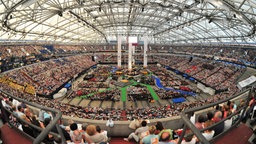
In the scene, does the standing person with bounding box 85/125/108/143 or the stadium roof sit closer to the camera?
the standing person with bounding box 85/125/108/143

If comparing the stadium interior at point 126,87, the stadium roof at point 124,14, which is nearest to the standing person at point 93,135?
the stadium interior at point 126,87

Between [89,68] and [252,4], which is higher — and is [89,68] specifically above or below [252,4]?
below

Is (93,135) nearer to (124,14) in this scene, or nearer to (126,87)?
(126,87)

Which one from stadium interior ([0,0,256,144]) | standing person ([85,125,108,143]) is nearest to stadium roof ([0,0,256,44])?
stadium interior ([0,0,256,144])

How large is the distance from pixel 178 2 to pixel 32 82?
24458mm

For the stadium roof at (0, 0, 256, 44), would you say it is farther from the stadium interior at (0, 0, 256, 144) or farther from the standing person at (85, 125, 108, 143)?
the standing person at (85, 125, 108, 143)

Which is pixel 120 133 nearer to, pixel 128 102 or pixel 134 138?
pixel 134 138

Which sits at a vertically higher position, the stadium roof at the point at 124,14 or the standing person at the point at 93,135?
the stadium roof at the point at 124,14

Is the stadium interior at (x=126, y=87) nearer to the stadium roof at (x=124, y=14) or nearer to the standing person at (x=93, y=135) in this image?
the standing person at (x=93, y=135)

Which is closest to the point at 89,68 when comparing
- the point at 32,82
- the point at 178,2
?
the point at 32,82

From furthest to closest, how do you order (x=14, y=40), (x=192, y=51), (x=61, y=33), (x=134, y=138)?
(x=192, y=51) < (x=61, y=33) < (x=14, y=40) < (x=134, y=138)

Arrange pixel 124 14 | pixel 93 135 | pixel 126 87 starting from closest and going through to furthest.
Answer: pixel 93 135 → pixel 126 87 → pixel 124 14

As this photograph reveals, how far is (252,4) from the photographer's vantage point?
619 inches

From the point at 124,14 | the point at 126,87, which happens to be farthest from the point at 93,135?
the point at 124,14
